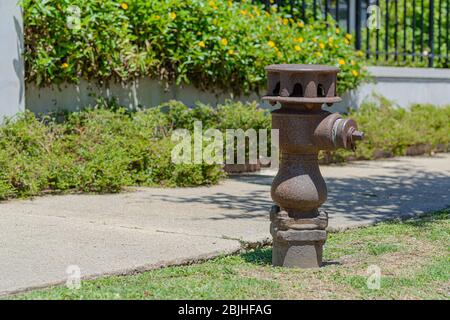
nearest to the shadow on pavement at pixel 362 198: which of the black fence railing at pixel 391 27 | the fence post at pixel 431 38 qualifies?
the black fence railing at pixel 391 27

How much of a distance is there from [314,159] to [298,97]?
14.7 inches

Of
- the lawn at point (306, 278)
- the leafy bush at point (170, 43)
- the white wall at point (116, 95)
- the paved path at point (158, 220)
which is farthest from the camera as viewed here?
the white wall at point (116, 95)

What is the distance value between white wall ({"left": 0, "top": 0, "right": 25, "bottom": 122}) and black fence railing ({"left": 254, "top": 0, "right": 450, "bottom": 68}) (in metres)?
3.85

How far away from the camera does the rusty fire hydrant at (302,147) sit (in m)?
4.85

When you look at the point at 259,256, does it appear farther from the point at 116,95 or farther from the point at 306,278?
the point at 116,95

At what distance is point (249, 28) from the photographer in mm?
9953

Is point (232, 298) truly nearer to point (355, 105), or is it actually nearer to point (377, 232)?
point (377, 232)

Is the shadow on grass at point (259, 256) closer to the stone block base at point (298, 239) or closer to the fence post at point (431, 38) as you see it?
the stone block base at point (298, 239)

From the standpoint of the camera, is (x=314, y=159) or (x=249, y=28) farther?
(x=249, y=28)

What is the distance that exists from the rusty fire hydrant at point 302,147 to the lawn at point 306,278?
16cm

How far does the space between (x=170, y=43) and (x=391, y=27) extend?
23.3 feet

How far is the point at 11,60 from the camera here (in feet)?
26.4

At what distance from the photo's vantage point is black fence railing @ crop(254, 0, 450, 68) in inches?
472
